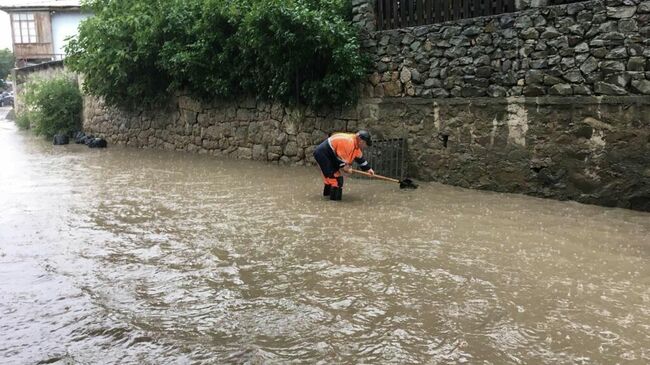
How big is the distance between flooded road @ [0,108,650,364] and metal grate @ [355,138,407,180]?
81 centimetres

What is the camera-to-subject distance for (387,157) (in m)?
9.33

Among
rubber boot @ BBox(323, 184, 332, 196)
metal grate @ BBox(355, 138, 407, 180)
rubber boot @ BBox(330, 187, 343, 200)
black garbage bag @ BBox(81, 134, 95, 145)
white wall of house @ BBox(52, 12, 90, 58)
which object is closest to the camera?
rubber boot @ BBox(330, 187, 343, 200)

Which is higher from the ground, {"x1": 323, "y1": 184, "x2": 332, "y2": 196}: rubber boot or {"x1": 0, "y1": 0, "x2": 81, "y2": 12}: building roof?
{"x1": 0, "y1": 0, "x2": 81, "y2": 12}: building roof

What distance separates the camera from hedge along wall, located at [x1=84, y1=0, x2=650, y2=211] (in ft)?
22.9

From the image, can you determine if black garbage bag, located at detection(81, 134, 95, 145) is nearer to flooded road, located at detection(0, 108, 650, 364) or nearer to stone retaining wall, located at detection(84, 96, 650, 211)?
stone retaining wall, located at detection(84, 96, 650, 211)

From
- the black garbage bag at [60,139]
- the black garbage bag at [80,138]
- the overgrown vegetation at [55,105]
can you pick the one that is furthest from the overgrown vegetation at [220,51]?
the overgrown vegetation at [55,105]

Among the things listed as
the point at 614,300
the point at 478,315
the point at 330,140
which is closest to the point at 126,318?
the point at 478,315

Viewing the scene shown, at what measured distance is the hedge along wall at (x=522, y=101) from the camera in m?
→ 6.98

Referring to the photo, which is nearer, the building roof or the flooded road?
the flooded road

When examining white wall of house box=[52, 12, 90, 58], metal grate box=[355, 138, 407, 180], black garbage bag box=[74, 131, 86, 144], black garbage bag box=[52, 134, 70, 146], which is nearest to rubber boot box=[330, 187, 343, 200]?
metal grate box=[355, 138, 407, 180]

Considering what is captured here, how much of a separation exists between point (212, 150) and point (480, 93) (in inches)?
300

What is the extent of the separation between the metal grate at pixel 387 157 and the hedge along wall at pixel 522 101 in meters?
0.25

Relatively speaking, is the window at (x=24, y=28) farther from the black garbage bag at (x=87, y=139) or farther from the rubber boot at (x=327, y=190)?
the rubber boot at (x=327, y=190)

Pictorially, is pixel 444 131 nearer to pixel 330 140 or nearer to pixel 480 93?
pixel 480 93
